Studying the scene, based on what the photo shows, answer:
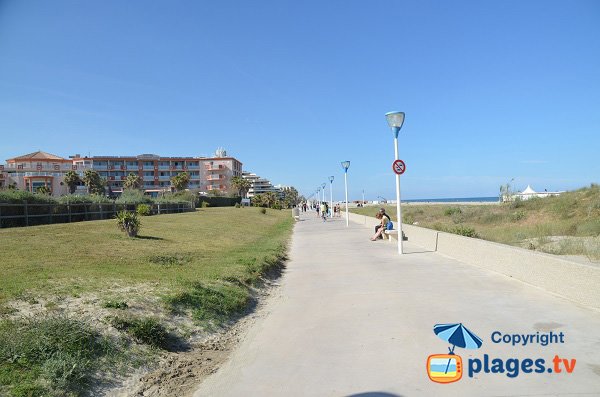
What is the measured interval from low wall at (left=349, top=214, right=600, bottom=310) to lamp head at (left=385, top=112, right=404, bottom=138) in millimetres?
3633

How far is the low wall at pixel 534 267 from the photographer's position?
6562 millimetres

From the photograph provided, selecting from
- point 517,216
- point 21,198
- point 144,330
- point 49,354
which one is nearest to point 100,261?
point 144,330

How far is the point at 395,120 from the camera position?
1417 centimetres

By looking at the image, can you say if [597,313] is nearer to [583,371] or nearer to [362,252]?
[583,371]

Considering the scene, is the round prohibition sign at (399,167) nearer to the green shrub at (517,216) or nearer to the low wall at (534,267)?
the low wall at (534,267)

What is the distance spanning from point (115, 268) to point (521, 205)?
36.5 m

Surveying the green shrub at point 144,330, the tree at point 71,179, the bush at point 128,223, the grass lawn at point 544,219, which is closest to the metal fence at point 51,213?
the bush at point 128,223

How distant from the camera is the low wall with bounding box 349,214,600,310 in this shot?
6.56 meters

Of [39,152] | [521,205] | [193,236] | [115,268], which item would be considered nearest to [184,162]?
[39,152]

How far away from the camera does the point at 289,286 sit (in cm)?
998

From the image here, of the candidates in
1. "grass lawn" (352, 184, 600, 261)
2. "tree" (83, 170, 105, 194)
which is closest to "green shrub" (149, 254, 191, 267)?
"grass lawn" (352, 184, 600, 261)

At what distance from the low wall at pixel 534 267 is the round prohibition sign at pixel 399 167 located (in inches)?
91.9

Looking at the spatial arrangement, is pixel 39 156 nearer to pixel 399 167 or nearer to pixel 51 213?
pixel 51 213

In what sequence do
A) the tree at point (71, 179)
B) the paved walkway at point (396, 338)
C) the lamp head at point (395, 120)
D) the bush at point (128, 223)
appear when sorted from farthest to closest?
the tree at point (71, 179)
the bush at point (128, 223)
the lamp head at point (395, 120)
the paved walkway at point (396, 338)
